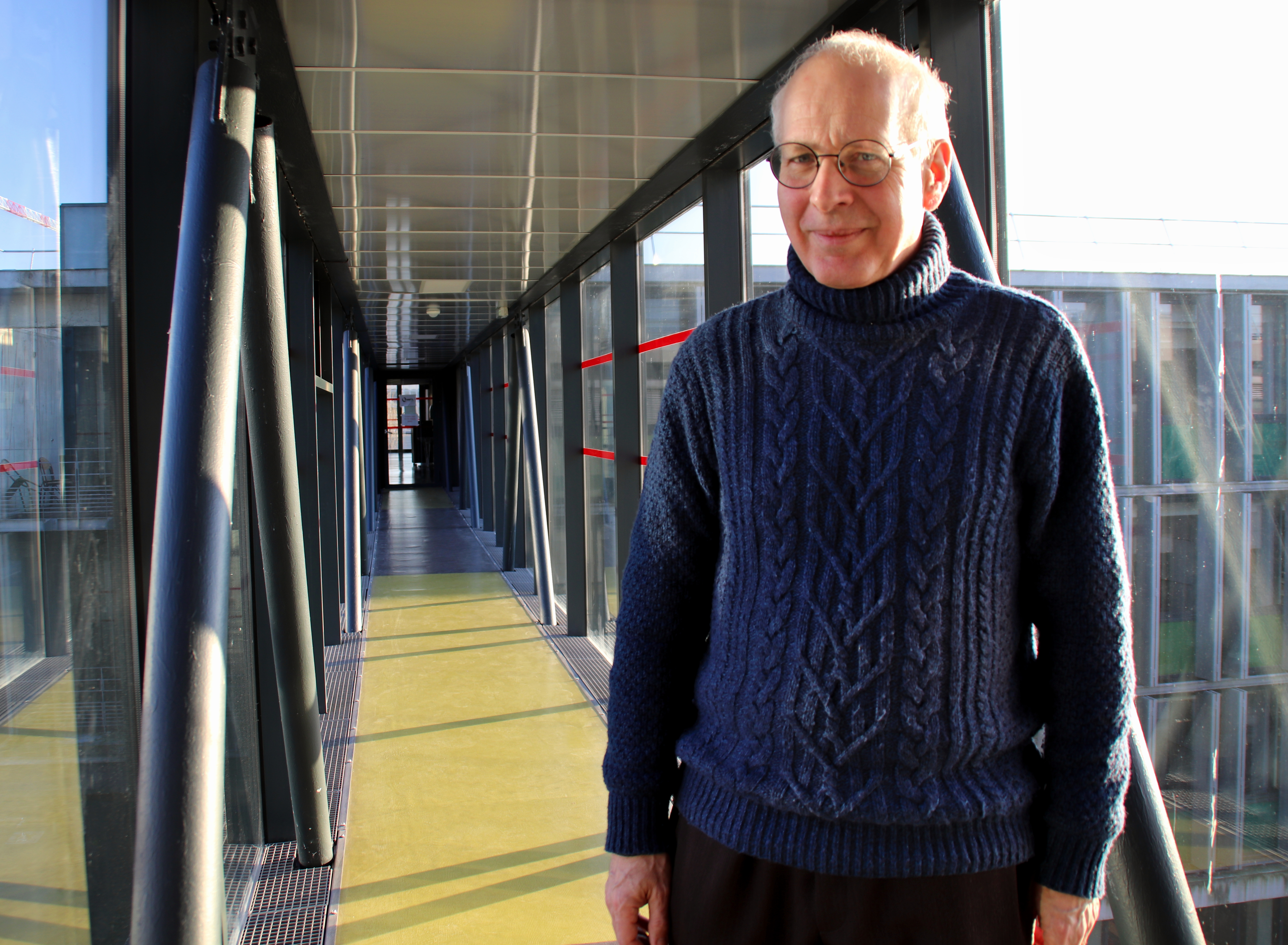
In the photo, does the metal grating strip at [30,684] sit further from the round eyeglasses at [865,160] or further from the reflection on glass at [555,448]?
the reflection on glass at [555,448]

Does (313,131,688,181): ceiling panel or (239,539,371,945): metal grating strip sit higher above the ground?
(313,131,688,181): ceiling panel

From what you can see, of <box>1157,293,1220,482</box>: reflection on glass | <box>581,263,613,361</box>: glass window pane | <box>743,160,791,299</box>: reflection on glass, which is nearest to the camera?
<box>1157,293,1220,482</box>: reflection on glass

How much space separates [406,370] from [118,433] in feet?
71.1

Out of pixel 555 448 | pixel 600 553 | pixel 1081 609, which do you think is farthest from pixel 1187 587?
pixel 555 448

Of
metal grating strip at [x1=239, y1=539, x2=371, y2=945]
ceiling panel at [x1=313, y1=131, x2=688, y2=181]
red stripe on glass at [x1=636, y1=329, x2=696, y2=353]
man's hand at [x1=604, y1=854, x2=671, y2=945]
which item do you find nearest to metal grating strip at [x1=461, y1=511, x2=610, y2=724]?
metal grating strip at [x1=239, y1=539, x2=371, y2=945]

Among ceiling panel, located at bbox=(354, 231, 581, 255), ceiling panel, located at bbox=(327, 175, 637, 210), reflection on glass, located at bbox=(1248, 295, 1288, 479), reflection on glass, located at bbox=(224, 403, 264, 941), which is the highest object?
ceiling panel, located at bbox=(354, 231, 581, 255)

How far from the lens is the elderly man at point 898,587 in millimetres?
954

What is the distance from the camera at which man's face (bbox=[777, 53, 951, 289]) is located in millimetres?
986

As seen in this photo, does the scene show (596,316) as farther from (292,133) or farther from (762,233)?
(292,133)

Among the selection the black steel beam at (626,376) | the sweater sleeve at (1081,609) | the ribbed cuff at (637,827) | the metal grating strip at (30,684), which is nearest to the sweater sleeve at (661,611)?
the ribbed cuff at (637,827)

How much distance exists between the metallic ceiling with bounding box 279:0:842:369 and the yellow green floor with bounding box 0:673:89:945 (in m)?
1.66

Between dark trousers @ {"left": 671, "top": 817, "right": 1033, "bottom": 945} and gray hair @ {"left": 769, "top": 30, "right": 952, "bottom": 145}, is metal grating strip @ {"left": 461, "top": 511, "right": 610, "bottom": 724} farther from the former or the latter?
gray hair @ {"left": 769, "top": 30, "right": 952, "bottom": 145}

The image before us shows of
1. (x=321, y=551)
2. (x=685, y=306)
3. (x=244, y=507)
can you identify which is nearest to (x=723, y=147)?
(x=685, y=306)

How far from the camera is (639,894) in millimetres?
1110
